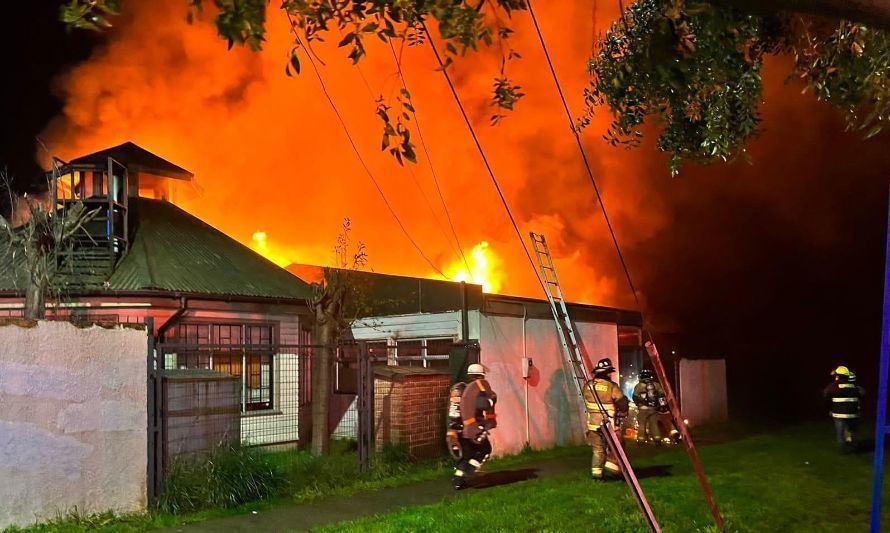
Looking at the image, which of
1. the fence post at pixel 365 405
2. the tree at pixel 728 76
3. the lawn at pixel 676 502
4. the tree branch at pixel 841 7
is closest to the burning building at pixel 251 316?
the fence post at pixel 365 405

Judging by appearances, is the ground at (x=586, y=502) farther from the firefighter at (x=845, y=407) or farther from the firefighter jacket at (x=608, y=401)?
the firefighter jacket at (x=608, y=401)

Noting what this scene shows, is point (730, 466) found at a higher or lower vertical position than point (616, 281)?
lower

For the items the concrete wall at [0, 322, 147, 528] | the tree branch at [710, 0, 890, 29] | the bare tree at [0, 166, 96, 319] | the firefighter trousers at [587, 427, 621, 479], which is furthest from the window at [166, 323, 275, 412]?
the tree branch at [710, 0, 890, 29]

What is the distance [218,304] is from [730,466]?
8.53m

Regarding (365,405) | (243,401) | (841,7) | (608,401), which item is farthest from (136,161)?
(841,7)

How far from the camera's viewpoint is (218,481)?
7.94m

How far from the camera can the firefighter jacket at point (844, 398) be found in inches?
472

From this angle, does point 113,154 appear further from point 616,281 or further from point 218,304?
point 616,281

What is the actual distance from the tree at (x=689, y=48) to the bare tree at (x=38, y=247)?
17.0 ft

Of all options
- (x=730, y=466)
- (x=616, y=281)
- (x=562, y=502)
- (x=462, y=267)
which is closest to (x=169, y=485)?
(x=562, y=502)

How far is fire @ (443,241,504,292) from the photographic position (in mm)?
27891

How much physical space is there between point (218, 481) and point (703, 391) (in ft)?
41.8

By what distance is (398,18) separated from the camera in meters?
4.07

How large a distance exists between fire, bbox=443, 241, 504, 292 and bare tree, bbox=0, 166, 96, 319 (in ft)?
55.0
